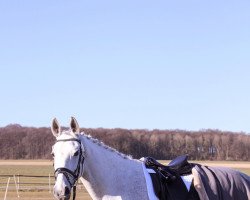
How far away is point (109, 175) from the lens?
21.4 ft

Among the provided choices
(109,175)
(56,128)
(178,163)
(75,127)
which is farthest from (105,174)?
(178,163)

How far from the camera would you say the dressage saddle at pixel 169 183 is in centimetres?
671

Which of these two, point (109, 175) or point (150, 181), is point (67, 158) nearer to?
point (109, 175)

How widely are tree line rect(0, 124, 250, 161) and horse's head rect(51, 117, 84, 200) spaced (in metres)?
52.8

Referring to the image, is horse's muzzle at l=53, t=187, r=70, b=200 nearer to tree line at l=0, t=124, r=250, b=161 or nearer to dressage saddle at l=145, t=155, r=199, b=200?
dressage saddle at l=145, t=155, r=199, b=200

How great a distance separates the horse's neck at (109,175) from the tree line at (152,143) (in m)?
52.6

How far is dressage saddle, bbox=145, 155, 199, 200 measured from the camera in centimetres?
671

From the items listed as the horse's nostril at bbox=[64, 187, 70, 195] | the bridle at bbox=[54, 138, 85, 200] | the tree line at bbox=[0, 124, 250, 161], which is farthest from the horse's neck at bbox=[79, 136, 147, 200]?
the tree line at bbox=[0, 124, 250, 161]

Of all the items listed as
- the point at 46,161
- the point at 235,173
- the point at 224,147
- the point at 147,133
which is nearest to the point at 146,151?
the point at 147,133

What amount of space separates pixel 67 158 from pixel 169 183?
4.62 feet

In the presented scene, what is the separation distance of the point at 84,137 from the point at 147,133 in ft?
228

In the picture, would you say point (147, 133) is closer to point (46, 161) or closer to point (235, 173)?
point (46, 161)

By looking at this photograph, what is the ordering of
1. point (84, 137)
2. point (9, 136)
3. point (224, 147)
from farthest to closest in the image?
1. point (224, 147)
2. point (9, 136)
3. point (84, 137)

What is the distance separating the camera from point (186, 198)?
6867mm
